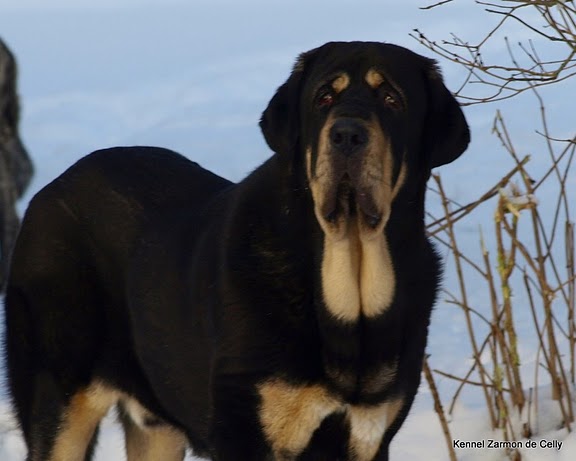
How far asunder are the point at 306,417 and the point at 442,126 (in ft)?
3.22

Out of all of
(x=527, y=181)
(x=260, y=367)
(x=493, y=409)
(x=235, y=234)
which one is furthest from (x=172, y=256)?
(x=493, y=409)

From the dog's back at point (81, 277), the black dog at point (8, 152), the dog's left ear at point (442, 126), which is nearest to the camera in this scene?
the dog's left ear at point (442, 126)

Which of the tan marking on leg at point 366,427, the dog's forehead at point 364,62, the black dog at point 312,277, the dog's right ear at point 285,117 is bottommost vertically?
the tan marking on leg at point 366,427

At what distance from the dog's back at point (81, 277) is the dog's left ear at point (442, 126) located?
0.97 m

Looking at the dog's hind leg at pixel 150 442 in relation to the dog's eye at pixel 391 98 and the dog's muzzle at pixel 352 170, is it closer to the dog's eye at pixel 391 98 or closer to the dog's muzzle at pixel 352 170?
the dog's muzzle at pixel 352 170

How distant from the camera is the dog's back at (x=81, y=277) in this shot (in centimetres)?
456

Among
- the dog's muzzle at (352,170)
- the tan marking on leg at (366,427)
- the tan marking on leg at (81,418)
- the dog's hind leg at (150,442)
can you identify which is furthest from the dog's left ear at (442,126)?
the dog's hind leg at (150,442)

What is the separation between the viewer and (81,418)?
464cm

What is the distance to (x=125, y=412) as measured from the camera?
4906mm

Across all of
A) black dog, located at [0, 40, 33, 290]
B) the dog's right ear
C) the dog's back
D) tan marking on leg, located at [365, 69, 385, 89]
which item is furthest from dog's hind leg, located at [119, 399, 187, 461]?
black dog, located at [0, 40, 33, 290]

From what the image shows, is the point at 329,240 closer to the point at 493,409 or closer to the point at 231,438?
the point at 231,438

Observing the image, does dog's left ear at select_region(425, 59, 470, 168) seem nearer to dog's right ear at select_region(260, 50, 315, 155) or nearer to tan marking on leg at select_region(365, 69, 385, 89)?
tan marking on leg at select_region(365, 69, 385, 89)

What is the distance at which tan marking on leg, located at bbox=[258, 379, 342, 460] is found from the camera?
381 centimetres

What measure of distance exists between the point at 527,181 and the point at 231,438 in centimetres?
189
